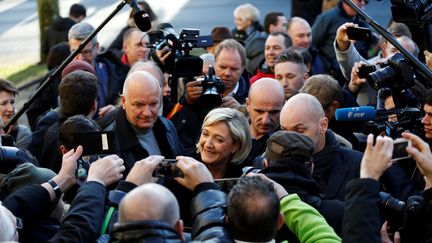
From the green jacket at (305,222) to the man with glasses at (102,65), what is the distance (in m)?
5.12

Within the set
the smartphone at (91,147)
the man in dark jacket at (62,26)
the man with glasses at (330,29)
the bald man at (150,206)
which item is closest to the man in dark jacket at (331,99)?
the smartphone at (91,147)

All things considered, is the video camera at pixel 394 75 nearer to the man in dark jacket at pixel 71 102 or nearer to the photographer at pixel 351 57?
the photographer at pixel 351 57

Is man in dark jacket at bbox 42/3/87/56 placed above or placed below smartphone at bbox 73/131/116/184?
below

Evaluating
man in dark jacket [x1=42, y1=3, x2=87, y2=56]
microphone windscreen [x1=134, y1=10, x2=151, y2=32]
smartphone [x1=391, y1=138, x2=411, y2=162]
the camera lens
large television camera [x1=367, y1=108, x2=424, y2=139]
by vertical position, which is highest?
microphone windscreen [x1=134, y1=10, x2=151, y2=32]

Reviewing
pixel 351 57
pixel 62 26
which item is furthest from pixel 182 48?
pixel 62 26

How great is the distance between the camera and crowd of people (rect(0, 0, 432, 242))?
4754 millimetres

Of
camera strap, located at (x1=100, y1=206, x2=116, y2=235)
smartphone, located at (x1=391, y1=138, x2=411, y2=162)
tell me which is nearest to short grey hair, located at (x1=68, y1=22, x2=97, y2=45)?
camera strap, located at (x1=100, y1=206, x2=116, y2=235)

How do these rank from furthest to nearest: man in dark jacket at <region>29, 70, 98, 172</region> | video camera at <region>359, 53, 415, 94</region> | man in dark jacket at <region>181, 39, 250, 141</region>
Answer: man in dark jacket at <region>181, 39, 250, 141</region>, man in dark jacket at <region>29, 70, 98, 172</region>, video camera at <region>359, 53, 415, 94</region>

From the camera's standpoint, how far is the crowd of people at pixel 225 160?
15.6 ft

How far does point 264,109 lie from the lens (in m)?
7.61

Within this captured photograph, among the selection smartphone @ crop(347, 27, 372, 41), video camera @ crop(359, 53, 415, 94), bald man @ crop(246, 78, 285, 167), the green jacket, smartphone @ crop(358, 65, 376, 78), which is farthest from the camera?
bald man @ crop(246, 78, 285, 167)

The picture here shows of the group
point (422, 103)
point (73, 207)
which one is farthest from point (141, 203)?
point (422, 103)

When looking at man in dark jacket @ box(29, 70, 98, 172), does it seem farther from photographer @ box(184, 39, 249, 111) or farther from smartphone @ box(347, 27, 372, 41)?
smartphone @ box(347, 27, 372, 41)

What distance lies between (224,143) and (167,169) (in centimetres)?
121
